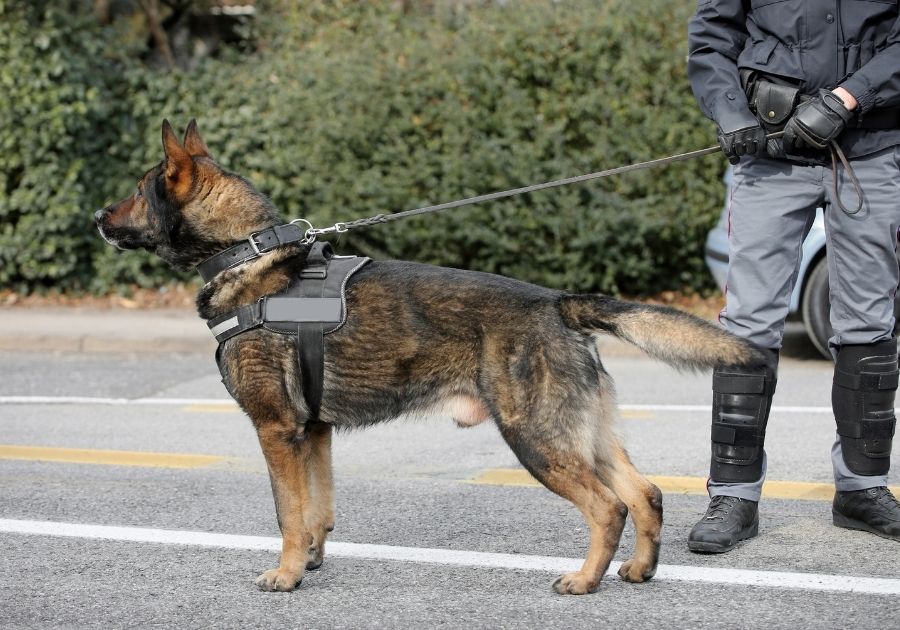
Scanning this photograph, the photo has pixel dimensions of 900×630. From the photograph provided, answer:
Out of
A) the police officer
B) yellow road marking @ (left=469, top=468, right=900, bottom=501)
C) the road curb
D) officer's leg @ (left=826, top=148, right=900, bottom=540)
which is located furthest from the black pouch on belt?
the road curb

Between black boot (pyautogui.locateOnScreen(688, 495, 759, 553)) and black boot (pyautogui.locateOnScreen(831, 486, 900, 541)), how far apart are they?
335 mm

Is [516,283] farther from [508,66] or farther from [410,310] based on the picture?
[508,66]

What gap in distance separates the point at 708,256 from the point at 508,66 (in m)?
2.60

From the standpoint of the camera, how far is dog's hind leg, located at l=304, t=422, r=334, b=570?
4.30 meters

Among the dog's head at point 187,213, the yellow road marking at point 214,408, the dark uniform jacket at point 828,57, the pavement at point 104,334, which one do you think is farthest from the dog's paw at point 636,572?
the pavement at point 104,334

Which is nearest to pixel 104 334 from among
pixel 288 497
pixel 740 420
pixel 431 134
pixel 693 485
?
pixel 431 134

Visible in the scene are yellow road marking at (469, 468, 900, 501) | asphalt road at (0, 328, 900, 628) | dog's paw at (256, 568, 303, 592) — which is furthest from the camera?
yellow road marking at (469, 468, 900, 501)

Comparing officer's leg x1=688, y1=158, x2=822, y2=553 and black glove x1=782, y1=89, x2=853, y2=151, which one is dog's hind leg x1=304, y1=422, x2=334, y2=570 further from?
black glove x1=782, y1=89, x2=853, y2=151

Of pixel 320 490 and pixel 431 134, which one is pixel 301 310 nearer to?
pixel 320 490

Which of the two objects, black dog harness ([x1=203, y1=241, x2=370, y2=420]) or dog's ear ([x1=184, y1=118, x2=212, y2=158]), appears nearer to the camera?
black dog harness ([x1=203, y1=241, x2=370, y2=420])

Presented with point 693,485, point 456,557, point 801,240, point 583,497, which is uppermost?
point 801,240

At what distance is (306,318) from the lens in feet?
13.4

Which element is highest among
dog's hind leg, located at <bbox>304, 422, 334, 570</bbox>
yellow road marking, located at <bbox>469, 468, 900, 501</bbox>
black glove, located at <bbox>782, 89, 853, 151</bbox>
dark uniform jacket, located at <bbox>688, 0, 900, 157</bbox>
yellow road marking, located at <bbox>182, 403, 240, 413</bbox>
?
dark uniform jacket, located at <bbox>688, 0, 900, 157</bbox>

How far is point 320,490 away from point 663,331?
1.41 m
